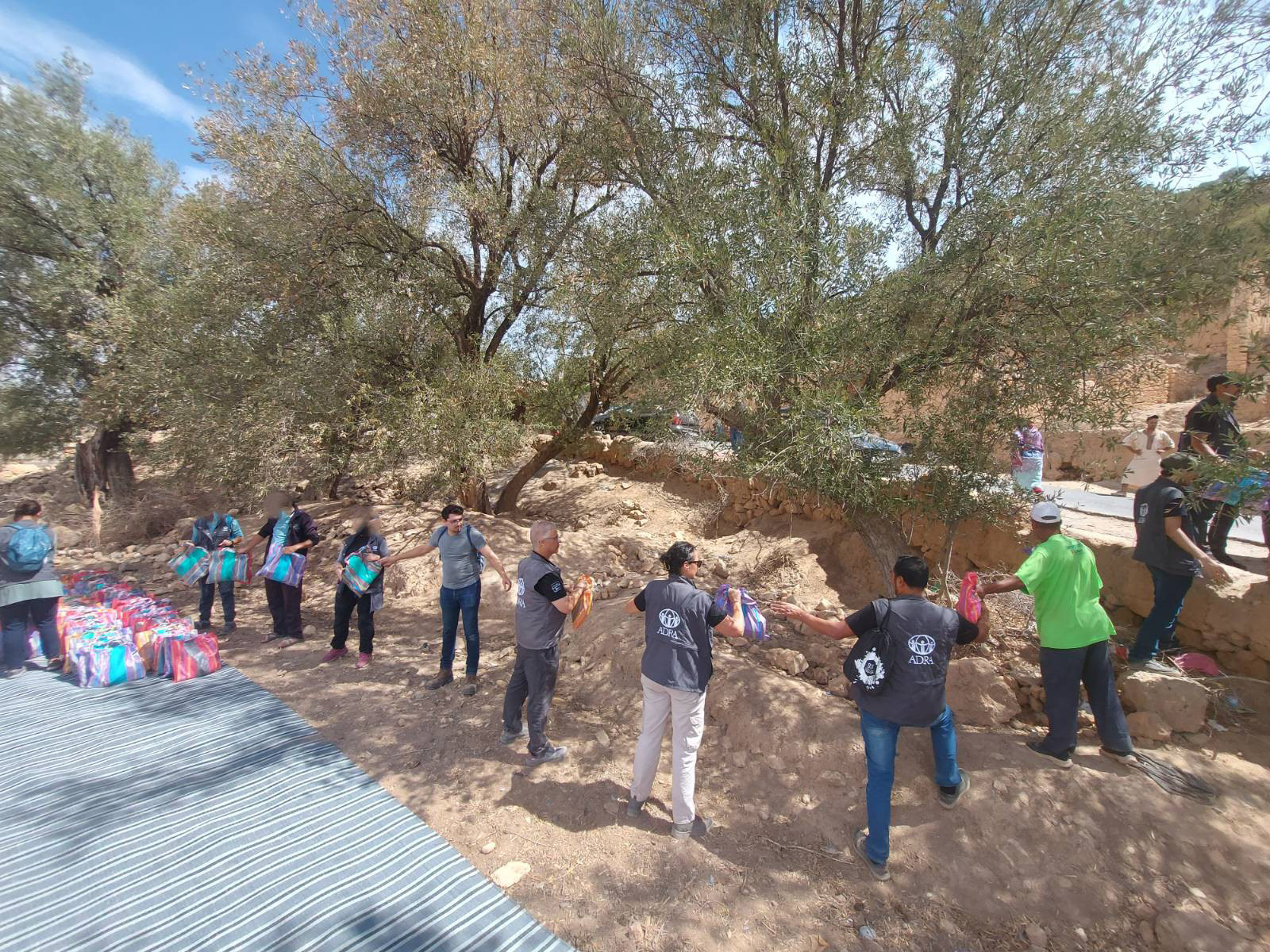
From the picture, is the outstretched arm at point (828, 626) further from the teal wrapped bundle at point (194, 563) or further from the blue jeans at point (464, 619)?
the teal wrapped bundle at point (194, 563)

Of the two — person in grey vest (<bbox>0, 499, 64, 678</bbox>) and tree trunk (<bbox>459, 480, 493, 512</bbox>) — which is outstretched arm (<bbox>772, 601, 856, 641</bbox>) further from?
tree trunk (<bbox>459, 480, 493, 512</bbox>)

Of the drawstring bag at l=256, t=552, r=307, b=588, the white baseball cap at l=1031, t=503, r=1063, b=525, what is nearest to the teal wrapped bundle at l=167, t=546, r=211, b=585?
the drawstring bag at l=256, t=552, r=307, b=588

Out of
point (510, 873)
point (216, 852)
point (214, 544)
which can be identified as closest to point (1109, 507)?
point (510, 873)

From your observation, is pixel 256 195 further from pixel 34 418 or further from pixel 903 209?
pixel 34 418

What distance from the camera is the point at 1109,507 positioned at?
26.3 feet

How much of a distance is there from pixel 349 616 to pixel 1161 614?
7.30 meters

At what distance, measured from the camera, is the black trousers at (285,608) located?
6645mm

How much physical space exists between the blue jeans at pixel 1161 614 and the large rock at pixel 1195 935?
2115 mm

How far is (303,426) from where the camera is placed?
7.49 m

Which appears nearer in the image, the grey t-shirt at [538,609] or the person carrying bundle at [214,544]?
the grey t-shirt at [538,609]

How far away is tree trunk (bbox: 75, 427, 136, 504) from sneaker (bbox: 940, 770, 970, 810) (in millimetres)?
16501

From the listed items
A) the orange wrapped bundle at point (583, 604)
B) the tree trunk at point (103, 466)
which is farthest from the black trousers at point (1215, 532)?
the tree trunk at point (103, 466)

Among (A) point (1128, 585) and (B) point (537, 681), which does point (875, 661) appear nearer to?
(B) point (537, 681)

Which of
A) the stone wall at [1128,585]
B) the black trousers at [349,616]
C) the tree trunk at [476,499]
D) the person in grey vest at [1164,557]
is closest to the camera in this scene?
the person in grey vest at [1164,557]
